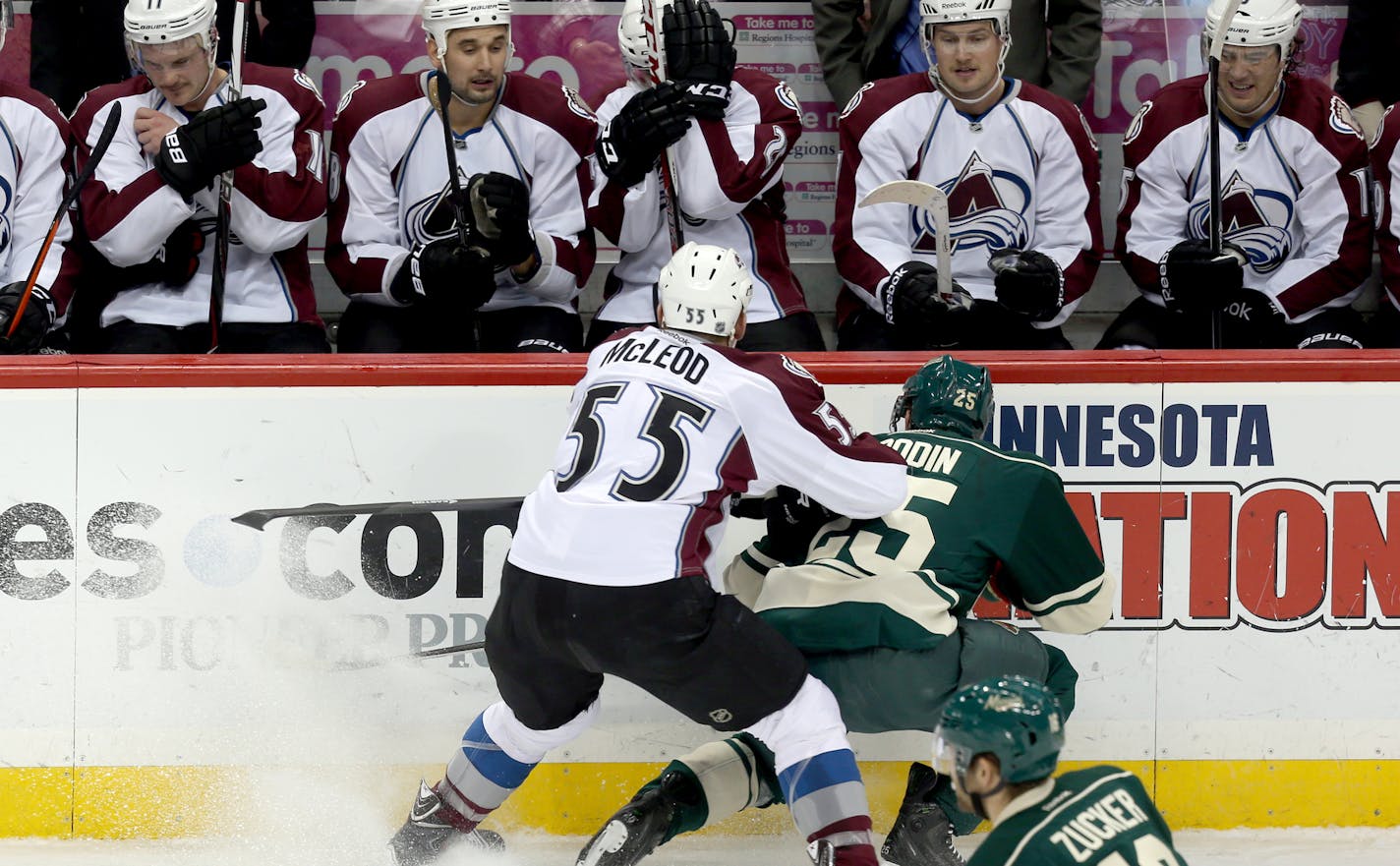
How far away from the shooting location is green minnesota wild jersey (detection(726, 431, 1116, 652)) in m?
2.72

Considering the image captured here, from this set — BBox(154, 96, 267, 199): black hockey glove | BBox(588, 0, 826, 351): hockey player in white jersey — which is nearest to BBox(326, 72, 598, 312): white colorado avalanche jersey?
BBox(588, 0, 826, 351): hockey player in white jersey

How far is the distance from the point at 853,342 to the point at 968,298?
1.23 ft

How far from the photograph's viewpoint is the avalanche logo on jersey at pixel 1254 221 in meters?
4.14

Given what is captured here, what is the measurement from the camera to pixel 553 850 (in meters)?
3.18

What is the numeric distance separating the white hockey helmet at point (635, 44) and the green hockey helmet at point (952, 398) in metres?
1.28

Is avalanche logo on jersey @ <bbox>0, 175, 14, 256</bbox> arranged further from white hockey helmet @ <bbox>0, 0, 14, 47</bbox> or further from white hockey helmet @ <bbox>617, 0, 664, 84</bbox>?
white hockey helmet @ <bbox>617, 0, 664, 84</bbox>

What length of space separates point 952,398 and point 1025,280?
0.94 meters

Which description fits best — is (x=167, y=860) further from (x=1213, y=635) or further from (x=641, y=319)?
(x=1213, y=635)

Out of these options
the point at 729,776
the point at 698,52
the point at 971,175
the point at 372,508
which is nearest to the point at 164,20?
the point at 698,52

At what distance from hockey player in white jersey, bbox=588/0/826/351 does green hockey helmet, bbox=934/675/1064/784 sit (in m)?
2.12

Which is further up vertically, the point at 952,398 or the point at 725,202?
the point at 725,202

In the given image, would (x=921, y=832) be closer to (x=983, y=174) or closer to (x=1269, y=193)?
(x=983, y=174)

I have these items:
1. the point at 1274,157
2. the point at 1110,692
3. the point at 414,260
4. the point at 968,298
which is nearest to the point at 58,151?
the point at 414,260

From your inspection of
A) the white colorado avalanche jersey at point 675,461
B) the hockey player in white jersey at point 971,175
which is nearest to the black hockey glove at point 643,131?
the hockey player in white jersey at point 971,175
